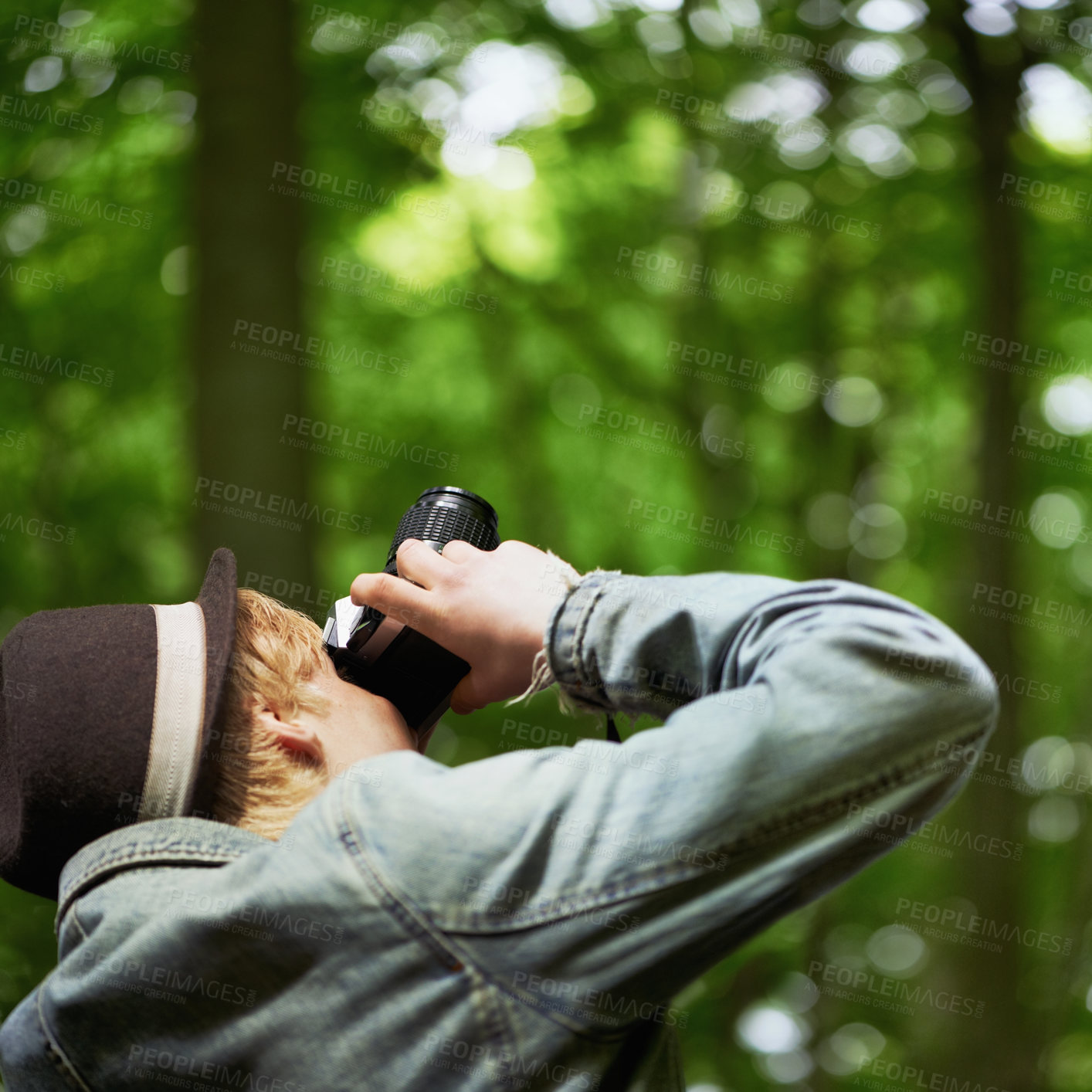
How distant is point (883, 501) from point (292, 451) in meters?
→ 4.83

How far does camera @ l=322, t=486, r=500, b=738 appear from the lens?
1.69m

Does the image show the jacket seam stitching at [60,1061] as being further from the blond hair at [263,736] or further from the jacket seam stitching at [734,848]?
the jacket seam stitching at [734,848]

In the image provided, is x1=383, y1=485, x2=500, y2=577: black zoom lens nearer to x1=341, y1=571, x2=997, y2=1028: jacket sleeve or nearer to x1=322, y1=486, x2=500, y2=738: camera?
x1=322, y1=486, x2=500, y2=738: camera

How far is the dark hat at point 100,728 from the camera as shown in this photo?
146cm

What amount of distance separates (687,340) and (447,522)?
6.05m

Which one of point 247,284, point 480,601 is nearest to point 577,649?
point 480,601

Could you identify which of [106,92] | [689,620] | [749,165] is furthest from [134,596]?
[689,620]

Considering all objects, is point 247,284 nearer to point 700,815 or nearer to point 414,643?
point 414,643

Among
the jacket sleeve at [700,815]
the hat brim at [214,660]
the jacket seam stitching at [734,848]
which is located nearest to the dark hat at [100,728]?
the hat brim at [214,660]

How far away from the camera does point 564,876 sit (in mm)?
1203

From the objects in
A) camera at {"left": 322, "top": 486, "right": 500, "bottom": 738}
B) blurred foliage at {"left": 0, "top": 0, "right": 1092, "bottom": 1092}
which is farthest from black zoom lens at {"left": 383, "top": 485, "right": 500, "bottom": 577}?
blurred foliage at {"left": 0, "top": 0, "right": 1092, "bottom": 1092}

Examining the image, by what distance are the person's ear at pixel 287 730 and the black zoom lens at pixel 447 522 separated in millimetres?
268

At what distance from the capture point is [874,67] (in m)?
6.41

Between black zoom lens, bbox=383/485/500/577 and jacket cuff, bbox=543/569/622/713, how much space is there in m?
0.31
